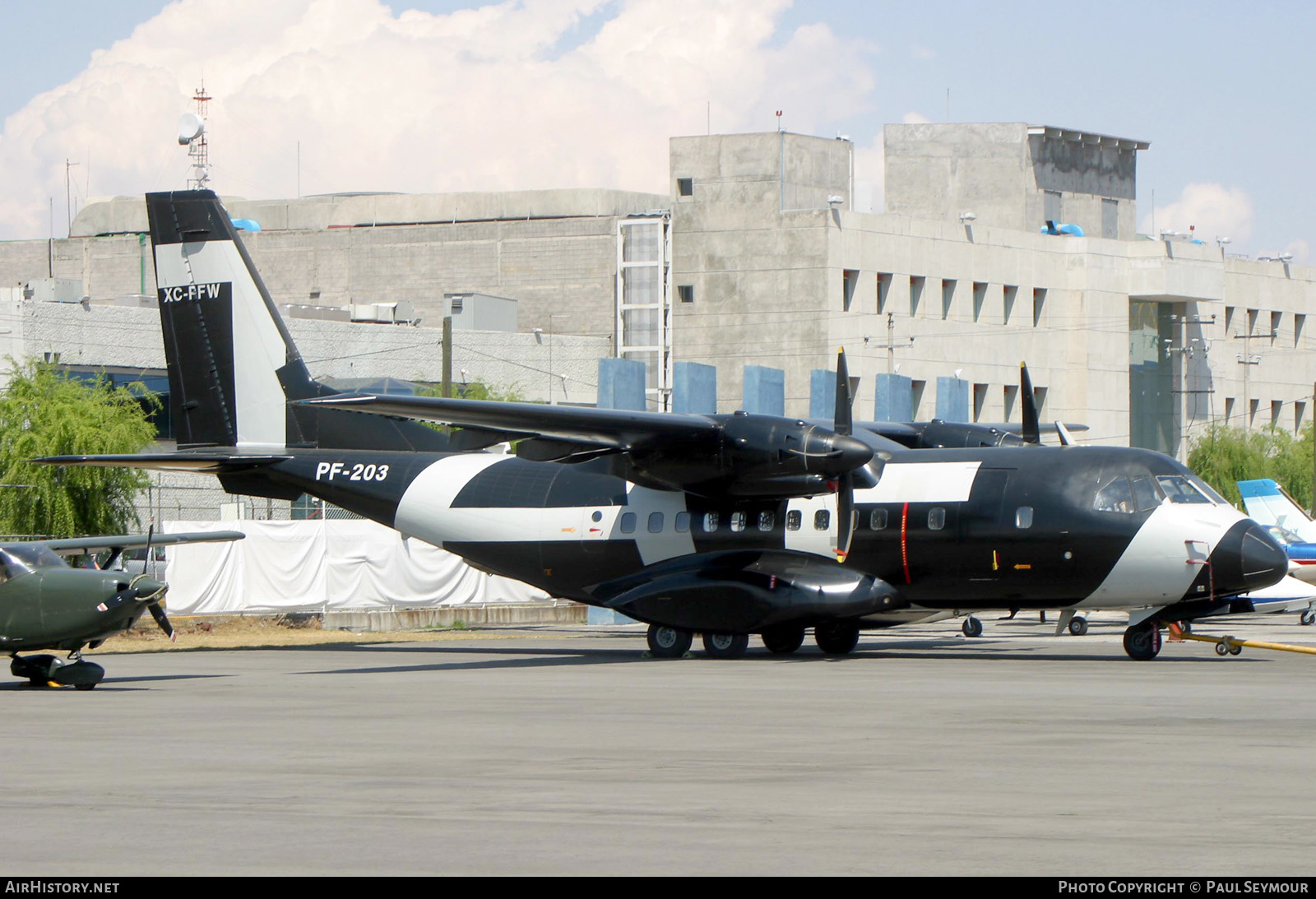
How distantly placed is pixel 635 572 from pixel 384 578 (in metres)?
12.0

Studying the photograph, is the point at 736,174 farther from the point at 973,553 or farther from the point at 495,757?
the point at 495,757

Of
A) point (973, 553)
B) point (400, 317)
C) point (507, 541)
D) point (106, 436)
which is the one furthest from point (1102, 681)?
point (400, 317)

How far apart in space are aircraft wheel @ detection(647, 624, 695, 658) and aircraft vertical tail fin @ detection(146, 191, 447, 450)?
6772 millimetres

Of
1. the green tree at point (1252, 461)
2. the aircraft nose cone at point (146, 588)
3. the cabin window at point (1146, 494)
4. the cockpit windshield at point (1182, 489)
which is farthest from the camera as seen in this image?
the green tree at point (1252, 461)

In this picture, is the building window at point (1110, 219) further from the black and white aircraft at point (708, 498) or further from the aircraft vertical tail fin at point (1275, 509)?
the black and white aircraft at point (708, 498)

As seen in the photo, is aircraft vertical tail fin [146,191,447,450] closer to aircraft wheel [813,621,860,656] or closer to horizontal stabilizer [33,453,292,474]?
horizontal stabilizer [33,453,292,474]

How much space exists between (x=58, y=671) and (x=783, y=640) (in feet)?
35.6

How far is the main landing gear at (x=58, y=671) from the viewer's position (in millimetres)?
19781

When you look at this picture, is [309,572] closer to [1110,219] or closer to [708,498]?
[708,498]

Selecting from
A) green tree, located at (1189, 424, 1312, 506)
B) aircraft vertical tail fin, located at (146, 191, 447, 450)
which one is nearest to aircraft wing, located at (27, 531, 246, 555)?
aircraft vertical tail fin, located at (146, 191, 447, 450)

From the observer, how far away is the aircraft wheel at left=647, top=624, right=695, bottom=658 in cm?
2570

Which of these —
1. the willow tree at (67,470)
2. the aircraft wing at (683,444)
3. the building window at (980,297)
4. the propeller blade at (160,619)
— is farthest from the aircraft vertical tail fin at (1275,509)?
the building window at (980,297)

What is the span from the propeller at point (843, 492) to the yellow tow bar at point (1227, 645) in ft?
17.9

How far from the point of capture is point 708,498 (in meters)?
25.3
